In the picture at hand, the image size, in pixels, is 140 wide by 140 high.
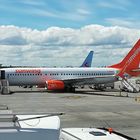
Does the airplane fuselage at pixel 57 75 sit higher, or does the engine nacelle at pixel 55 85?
the airplane fuselage at pixel 57 75

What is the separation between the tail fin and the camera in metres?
57.2

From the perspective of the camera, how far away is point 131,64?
58.4 meters

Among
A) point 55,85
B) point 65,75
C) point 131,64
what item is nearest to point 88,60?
point 131,64

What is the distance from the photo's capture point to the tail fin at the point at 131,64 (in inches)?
2250

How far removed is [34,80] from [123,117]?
30141 millimetres

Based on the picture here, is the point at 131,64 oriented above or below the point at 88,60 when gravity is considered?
below

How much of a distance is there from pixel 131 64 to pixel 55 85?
12.9 m

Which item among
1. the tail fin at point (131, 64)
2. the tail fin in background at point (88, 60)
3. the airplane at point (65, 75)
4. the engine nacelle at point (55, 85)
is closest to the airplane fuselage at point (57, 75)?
the airplane at point (65, 75)

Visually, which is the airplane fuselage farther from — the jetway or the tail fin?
the tail fin

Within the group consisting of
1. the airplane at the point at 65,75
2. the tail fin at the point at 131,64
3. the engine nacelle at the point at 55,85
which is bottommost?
the engine nacelle at the point at 55,85

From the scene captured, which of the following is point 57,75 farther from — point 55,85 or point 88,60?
point 88,60

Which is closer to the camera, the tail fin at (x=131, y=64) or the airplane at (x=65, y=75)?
the airplane at (x=65, y=75)

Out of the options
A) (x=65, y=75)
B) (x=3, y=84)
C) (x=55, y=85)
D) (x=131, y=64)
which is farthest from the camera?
(x=131, y=64)

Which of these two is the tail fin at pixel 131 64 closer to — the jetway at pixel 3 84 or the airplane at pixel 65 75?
the airplane at pixel 65 75
